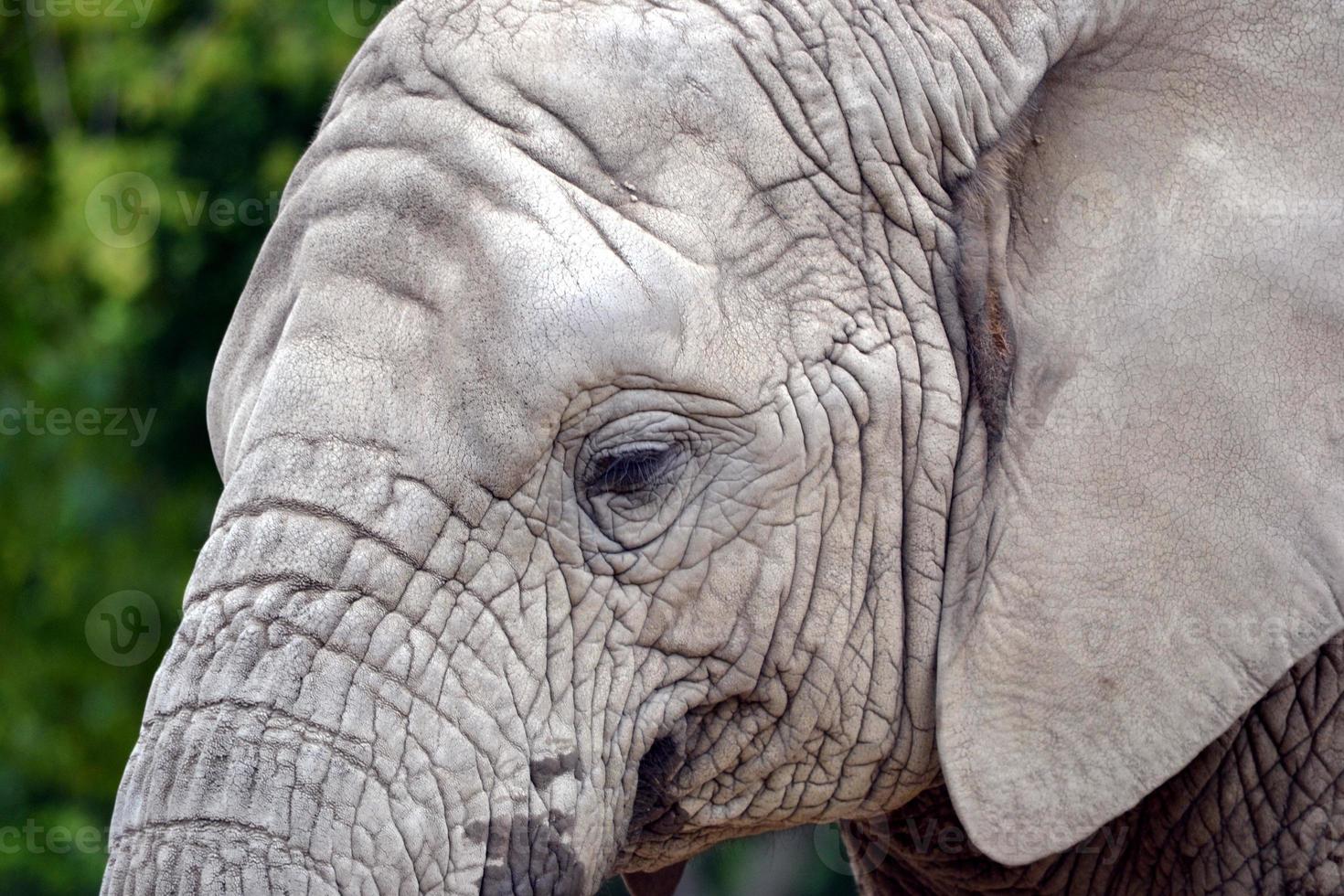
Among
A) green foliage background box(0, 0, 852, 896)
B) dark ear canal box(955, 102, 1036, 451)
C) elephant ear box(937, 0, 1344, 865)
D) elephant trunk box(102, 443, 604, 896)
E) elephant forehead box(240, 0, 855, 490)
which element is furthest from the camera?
green foliage background box(0, 0, 852, 896)

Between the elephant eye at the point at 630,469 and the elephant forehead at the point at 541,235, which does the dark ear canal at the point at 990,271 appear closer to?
the elephant forehead at the point at 541,235

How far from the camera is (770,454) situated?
2.54 m

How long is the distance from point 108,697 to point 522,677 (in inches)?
234

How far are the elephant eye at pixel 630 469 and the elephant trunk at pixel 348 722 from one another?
0.53 feet

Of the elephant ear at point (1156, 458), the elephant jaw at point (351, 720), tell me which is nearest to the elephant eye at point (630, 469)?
the elephant jaw at point (351, 720)

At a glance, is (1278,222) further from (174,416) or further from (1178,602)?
(174,416)

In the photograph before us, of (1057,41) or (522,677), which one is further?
(1057,41)

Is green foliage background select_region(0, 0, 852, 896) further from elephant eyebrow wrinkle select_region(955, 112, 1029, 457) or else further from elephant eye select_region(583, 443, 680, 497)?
elephant eye select_region(583, 443, 680, 497)

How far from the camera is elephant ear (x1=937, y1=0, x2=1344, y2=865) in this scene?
2.54 m

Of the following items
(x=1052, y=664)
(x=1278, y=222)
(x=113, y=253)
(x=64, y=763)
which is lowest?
(x=64, y=763)

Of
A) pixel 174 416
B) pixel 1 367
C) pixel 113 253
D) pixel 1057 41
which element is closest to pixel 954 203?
pixel 1057 41

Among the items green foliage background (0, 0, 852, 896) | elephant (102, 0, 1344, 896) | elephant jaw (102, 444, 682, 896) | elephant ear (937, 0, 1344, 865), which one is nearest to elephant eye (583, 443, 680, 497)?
elephant (102, 0, 1344, 896)

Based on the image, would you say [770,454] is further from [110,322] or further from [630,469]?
[110,322]

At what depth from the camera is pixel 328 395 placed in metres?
2.38
